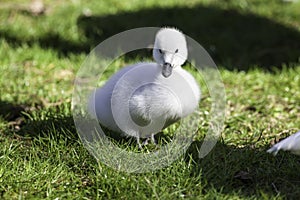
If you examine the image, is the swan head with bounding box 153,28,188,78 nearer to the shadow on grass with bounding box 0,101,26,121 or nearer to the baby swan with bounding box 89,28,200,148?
the baby swan with bounding box 89,28,200,148

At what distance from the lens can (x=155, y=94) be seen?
316 cm

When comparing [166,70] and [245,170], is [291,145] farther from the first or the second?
[166,70]

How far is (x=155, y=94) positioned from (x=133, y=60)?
6.91 ft

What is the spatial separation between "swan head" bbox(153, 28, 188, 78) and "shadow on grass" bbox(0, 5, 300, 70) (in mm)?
2125

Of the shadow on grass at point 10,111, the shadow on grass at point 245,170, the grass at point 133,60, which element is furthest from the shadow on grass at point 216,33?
the shadow on grass at point 245,170

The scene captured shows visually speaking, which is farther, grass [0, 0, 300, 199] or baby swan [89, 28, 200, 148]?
baby swan [89, 28, 200, 148]

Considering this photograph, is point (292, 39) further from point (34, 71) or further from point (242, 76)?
point (34, 71)

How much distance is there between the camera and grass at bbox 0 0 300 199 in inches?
111

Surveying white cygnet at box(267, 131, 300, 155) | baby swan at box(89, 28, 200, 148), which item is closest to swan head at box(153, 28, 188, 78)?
baby swan at box(89, 28, 200, 148)

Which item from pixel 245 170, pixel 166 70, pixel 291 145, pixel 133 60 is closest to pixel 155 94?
pixel 166 70

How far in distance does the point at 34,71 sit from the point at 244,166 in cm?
255

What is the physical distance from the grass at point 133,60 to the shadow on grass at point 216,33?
0.01 metres

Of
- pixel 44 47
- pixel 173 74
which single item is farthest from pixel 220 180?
A: pixel 44 47

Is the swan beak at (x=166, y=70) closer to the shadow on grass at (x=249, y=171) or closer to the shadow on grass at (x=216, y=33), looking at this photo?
the shadow on grass at (x=249, y=171)
